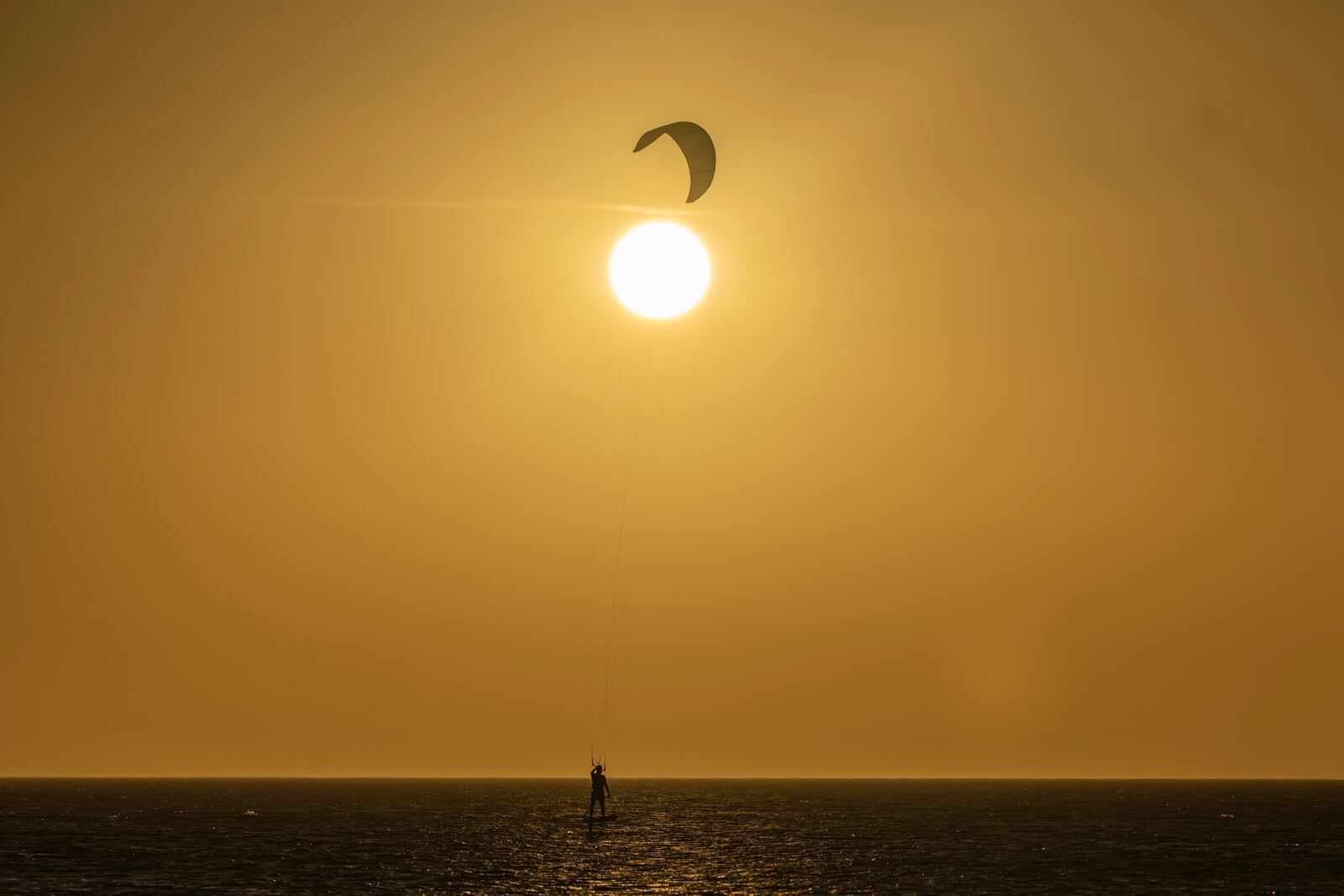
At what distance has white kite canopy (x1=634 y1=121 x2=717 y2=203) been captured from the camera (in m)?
48.5

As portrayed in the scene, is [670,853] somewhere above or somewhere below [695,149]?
below

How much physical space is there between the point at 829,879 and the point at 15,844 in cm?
4646

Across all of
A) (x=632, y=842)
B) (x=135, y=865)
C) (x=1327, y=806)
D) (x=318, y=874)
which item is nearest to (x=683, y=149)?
(x=318, y=874)

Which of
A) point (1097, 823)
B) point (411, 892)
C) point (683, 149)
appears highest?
point (683, 149)

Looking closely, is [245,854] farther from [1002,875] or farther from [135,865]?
[1002,875]

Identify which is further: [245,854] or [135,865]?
[245,854]

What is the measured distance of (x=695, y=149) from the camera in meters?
49.0

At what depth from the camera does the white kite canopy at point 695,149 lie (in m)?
48.5

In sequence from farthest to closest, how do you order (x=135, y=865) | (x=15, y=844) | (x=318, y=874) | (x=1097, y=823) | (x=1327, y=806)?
(x=1327, y=806)
(x=1097, y=823)
(x=15, y=844)
(x=135, y=865)
(x=318, y=874)

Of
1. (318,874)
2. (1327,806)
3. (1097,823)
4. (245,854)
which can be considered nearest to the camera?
(318,874)

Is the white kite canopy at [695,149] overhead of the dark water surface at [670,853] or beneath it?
overhead

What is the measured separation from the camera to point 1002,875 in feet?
182

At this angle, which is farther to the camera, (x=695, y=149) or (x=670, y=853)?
(x=670, y=853)

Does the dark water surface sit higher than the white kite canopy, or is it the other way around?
the white kite canopy
